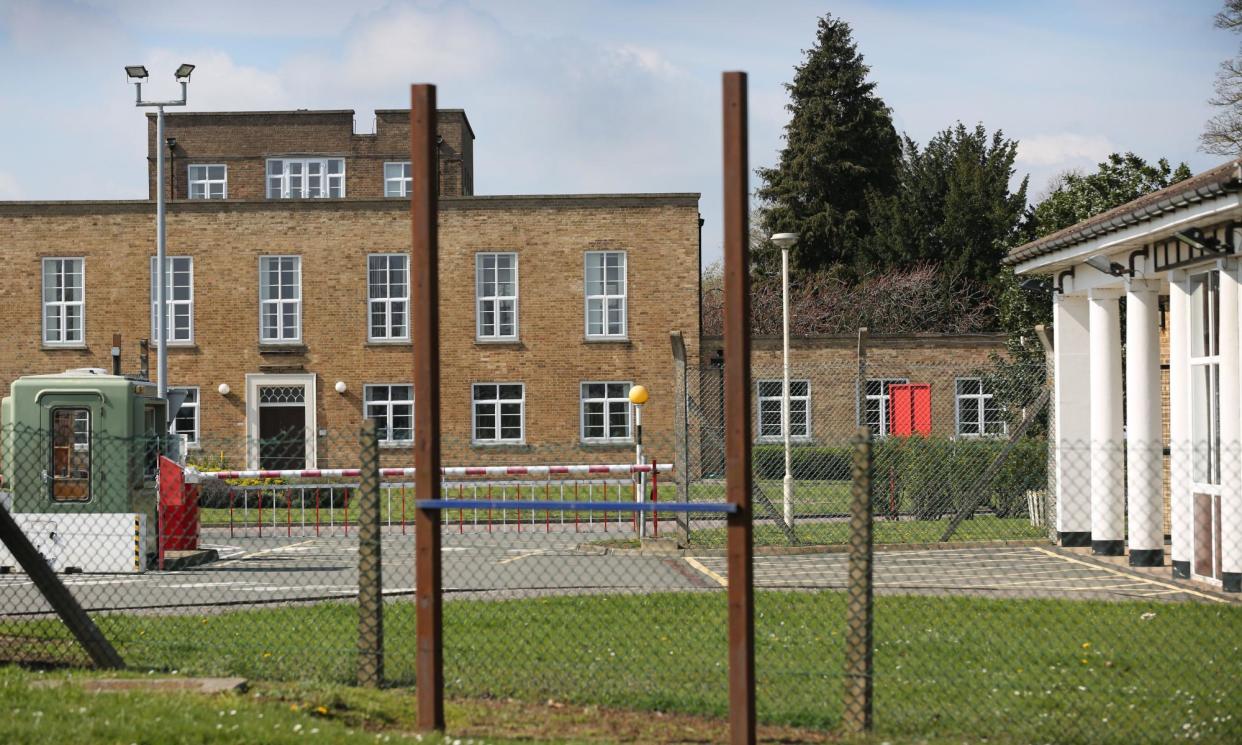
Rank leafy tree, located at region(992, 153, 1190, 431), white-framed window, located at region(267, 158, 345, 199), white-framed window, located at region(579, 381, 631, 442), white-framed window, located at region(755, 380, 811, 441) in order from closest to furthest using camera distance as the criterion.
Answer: leafy tree, located at region(992, 153, 1190, 431) < white-framed window, located at region(755, 380, 811, 441) < white-framed window, located at region(579, 381, 631, 442) < white-framed window, located at region(267, 158, 345, 199)

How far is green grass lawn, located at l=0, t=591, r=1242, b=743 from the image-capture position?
7809mm

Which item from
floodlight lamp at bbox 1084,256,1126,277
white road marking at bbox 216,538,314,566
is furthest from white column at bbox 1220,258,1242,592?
white road marking at bbox 216,538,314,566

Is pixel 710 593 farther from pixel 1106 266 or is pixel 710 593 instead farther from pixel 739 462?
pixel 739 462

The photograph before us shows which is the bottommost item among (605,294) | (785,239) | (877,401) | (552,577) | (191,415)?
(552,577)

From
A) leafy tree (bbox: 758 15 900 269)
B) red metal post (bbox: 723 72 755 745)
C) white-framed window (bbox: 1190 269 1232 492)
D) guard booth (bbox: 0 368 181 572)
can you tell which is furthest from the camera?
leafy tree (bbox: 758 15 900 269)

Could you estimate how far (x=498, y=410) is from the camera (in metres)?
36.5

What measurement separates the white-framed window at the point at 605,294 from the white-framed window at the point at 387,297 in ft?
15.4

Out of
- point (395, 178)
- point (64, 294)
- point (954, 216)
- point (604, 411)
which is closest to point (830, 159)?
point (954, 216)

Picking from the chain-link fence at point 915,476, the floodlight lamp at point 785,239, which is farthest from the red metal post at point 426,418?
the floodlight lamp at point 785,239

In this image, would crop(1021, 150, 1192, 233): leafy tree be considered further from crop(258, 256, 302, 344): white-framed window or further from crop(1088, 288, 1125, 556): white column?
crop(258, 256, 302, 344): white-framed window

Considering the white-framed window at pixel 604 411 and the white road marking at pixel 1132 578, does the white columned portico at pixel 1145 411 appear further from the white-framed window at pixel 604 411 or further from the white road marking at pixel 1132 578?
the white-framed window at pixel 604 411

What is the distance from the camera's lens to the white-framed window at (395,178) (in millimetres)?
52375

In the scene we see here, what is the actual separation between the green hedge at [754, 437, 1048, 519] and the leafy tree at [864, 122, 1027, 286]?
29.6 metres

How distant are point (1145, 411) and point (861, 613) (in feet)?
30.5
